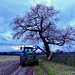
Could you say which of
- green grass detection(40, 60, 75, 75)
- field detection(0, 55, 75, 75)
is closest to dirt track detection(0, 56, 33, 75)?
field detection(0, 55, 75, 75)

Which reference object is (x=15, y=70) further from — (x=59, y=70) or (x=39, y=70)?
(x=59, y=70)

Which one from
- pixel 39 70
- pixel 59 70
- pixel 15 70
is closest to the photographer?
pixel 59 70

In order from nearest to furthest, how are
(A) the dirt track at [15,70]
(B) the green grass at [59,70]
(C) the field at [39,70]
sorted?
(B) the green grass at [59,70]
(C) the field at [39,70]
(A) the dirt track at [15,70]

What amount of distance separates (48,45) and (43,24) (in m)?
4.48

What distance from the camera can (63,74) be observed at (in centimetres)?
862

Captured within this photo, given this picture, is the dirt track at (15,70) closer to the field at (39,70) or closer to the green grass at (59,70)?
the field at (39,70)

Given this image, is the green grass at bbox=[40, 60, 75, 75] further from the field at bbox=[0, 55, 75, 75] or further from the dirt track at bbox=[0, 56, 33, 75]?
the dirt track at bbox=[0, 56, 33, 75]

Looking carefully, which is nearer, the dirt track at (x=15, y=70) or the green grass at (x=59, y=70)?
the green grass at (x=59, y=70)

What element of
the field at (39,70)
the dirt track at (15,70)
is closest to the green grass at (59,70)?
the field at (39,70)

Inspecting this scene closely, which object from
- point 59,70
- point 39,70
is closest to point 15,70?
point 39,70

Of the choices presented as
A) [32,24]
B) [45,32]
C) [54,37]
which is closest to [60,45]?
[54,37]

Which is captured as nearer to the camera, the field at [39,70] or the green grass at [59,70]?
the green grass at [59,70]

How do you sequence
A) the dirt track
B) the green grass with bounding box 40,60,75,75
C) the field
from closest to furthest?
1. the green grass with bounding box 40,60,75,75
2. the field
3. the dirt track

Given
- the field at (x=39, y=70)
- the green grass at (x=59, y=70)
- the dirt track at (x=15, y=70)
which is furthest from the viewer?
the dirt track at (x=15, y=70)
